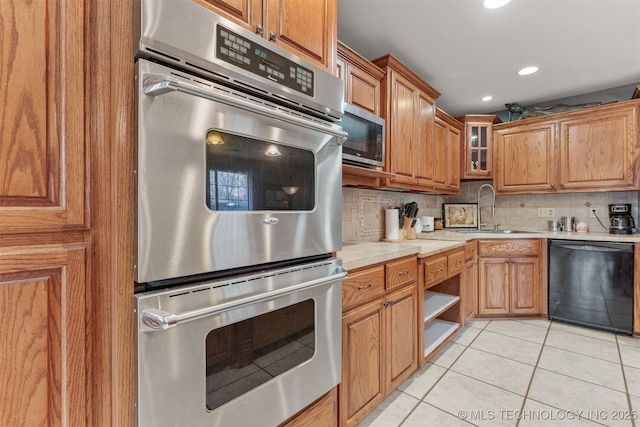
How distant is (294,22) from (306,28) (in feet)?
0.19

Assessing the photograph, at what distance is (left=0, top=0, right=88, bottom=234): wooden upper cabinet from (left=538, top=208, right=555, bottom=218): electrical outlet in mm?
4067

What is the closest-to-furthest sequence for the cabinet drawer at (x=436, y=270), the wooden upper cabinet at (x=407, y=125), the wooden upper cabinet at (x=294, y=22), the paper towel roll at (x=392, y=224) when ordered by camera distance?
the wooden upper cabinet at (x=294, y=22)
the cabinet drawer at (x=436, y=270)
the wooden upper cabinet at (x=407, y=125)
the paper towel roll at (x=392, y=224)

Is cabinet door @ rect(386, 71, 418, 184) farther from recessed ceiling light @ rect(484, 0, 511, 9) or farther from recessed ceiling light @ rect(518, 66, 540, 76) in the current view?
recessed ceiling light @ rect(518, 66, 540, 76)

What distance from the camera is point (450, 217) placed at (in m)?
3.67

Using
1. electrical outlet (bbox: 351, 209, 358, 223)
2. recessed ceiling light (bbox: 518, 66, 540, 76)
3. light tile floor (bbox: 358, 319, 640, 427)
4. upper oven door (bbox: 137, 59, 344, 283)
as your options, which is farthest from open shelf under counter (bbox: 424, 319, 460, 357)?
recessed ceiling light (bbox: 518, 66, 540, 76)

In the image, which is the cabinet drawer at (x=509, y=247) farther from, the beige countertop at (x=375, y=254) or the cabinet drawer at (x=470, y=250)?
the beige countertop at (x=375, y=254)

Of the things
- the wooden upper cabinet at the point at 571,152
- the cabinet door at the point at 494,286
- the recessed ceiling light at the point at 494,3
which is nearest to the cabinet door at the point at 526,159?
the wooden upper cabinet at the point at 571,152

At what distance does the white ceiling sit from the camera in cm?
173

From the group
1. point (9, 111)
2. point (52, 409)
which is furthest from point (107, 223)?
point (52, 409)

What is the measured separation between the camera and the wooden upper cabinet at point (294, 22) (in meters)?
0.87

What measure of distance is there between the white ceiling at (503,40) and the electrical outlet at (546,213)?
1270 mm

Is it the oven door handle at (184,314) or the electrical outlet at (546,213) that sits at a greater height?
the electrical outlet at (546,213)

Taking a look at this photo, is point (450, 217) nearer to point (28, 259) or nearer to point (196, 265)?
point (196, 265)

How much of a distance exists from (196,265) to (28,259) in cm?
31
